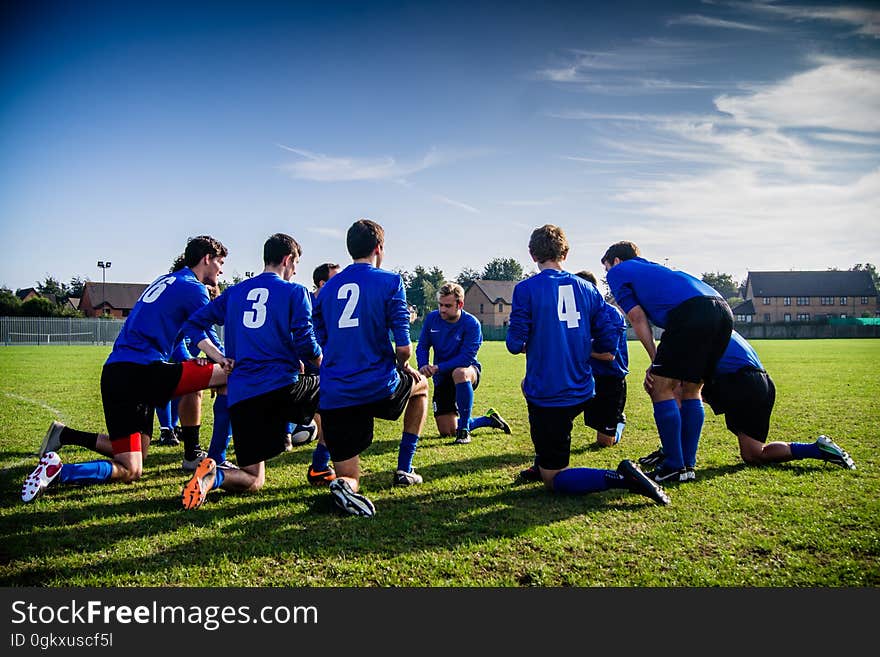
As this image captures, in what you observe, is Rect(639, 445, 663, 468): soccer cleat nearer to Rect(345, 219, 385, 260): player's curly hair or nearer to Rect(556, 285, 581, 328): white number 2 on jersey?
Rect(556, 285, 581, 328): white number 2 on jersey

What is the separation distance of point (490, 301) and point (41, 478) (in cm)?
8020

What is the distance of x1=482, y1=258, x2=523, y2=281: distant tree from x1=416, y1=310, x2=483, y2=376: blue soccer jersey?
106414 millimetres

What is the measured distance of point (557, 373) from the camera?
15.9 feet

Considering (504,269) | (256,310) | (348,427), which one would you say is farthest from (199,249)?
(504,269)

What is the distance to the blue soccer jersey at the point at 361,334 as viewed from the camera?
15.5 ft

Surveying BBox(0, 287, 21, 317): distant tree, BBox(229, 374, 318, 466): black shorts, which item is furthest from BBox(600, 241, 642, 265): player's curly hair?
BBox(0, 287, 21, 317): distant tree

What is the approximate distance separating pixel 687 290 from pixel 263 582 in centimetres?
428

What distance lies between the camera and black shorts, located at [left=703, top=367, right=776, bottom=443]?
5672mm

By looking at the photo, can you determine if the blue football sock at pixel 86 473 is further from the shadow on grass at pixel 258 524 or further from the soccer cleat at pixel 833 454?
the soccer cleat at pixel 833 454

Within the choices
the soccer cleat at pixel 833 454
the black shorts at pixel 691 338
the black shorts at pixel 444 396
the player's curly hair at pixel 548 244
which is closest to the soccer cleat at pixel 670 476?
the black shorts at pixel 691 338

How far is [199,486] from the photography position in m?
4.59

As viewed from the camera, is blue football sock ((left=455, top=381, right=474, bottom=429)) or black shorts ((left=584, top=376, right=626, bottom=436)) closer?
black shorts ((left=584, top=376, right=626, bottom=436))

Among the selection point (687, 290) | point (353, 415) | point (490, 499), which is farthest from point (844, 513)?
point (353, 415)

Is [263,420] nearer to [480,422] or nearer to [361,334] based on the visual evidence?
[361,334]
